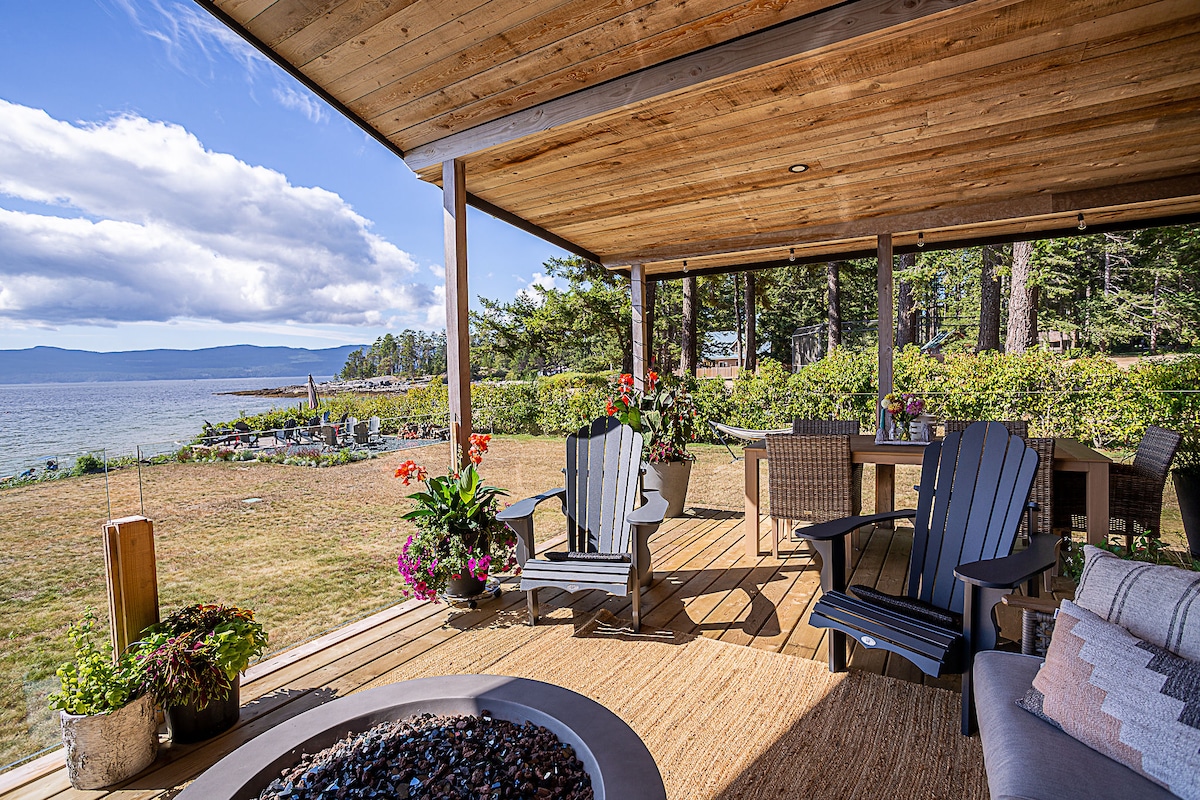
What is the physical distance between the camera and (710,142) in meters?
3.18

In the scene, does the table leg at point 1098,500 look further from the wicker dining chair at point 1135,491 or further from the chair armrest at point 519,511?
Answer: the chair armrest at point 519,511

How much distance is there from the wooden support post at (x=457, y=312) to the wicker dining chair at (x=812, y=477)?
1.82 metres

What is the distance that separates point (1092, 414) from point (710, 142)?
6.22m

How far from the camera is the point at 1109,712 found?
1.24m

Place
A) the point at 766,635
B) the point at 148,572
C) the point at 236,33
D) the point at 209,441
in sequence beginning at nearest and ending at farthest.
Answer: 1. the point at 148,572
2. the point at 236,33
3. the point at 766,635
4. the point at 209,441

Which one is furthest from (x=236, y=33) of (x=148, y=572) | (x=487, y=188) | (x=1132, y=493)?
(x=1132, y=493)

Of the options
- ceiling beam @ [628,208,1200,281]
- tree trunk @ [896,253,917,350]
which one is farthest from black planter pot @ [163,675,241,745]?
tree trunk @ [896,253,917,350]

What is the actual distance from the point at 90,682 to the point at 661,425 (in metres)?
3.60

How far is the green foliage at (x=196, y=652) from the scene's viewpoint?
1817mm

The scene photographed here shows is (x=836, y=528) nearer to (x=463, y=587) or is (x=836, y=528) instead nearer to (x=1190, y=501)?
(x=463, y=587)

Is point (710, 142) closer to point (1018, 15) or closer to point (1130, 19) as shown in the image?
point (1018, 15)

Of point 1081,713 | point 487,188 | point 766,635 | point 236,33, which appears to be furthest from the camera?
point 487,188

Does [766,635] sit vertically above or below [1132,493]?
below

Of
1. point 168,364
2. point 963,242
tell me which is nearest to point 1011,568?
point 963,242
